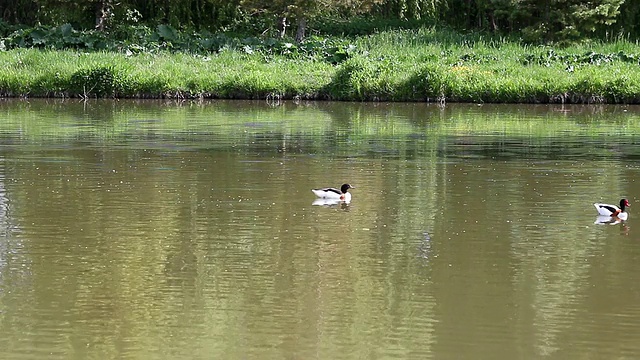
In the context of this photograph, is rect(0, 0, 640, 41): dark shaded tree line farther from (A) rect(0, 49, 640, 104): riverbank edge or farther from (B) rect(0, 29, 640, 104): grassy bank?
(A) rect(0, 49, 640, 104): riverbank edge

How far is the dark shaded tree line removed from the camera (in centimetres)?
4106

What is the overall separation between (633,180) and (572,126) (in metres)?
9.89

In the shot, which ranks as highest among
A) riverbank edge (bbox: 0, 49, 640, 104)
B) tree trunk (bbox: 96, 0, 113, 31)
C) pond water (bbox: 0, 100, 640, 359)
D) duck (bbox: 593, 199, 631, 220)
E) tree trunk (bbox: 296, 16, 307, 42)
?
tree trunk (bbox: 96, 0, 113, 31)

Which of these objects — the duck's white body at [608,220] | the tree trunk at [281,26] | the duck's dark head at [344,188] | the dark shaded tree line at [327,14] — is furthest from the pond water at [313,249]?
the tree trunk at [281,26]

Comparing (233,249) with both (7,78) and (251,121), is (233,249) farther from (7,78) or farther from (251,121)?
(7,78)

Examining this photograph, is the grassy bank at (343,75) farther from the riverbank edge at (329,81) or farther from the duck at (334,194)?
the duck at (334,194)

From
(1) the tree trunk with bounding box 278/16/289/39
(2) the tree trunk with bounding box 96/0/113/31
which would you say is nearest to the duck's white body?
(1) the tree trunk with bounding box 278/16/289/39

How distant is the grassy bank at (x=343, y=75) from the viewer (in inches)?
1407

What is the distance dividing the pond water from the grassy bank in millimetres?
11022

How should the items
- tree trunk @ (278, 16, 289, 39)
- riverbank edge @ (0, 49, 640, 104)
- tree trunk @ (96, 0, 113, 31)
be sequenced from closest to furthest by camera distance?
riverbank edge @ (0, 49, 640, 104) → tree trunk @ (278, 16, 289, 39) → tree trunk @ (96, 0, 113, 31)

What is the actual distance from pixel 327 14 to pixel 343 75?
500 inches

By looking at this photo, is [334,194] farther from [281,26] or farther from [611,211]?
[281,26]

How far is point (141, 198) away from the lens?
53.7 ft

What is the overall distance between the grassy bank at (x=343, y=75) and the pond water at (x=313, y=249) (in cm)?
1102
